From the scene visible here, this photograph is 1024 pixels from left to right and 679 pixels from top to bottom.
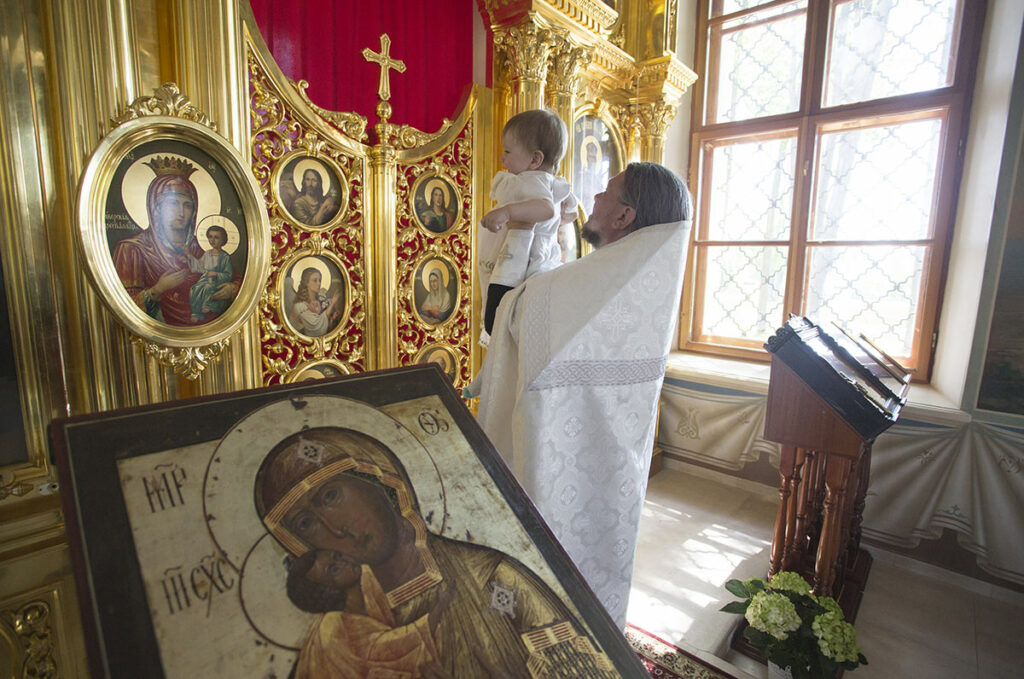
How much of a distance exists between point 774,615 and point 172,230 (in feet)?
7.77

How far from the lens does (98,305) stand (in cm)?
140

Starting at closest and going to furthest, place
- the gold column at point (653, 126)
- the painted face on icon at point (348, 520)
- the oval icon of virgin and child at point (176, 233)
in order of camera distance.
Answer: the painted face on icon at point (348, 520) < the oval icon of virgin and child at point (176, 233) < the gold column at point (653, 126)

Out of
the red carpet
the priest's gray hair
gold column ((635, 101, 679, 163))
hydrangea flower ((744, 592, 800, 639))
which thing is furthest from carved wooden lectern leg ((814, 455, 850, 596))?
gold column ((635, 101, 679, 163))

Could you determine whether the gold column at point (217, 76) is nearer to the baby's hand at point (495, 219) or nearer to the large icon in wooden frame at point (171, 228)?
the large icon in wooden frame at point (171, 228)

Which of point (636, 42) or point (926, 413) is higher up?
point (636, 42)

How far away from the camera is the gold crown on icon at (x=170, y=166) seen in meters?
1.45

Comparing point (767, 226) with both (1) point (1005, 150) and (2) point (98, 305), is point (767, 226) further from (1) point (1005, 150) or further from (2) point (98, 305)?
(2) point (98, 305)

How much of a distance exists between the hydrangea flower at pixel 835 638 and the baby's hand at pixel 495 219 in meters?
1.78

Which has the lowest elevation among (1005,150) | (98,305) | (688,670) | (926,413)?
(688,670)

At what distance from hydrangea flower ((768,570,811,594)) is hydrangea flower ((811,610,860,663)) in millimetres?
167

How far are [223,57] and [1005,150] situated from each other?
363 cm

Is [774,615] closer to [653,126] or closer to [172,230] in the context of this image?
[172,230]

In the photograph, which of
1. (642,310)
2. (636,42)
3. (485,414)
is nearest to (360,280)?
(485,414)

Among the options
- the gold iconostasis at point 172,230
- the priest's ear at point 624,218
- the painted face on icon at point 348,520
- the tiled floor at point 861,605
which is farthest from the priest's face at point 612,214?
the tiled floor at point 861,605
